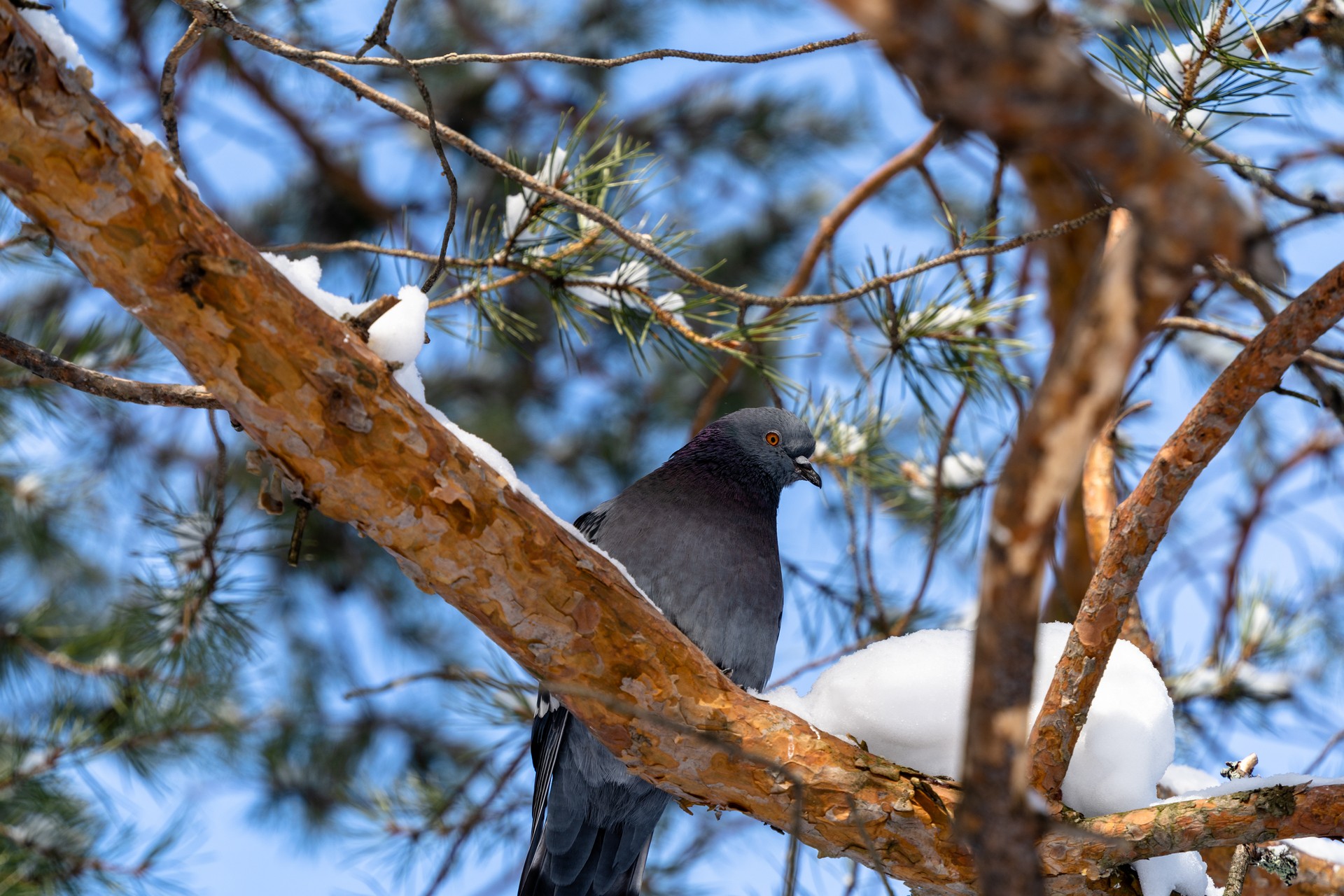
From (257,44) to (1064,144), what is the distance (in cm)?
146

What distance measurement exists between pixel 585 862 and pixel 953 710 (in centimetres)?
116

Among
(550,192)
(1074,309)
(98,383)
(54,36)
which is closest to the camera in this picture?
(1074,309)

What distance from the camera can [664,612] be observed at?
7.62 ft

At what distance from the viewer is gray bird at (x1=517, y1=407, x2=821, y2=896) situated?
7.67 feet

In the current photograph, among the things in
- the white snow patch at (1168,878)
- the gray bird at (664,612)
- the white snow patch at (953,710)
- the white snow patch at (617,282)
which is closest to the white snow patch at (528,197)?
the white snow patch at (617,282)

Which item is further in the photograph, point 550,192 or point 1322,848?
point 1322,848

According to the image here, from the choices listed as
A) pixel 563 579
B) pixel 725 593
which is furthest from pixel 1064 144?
pixel 725 593

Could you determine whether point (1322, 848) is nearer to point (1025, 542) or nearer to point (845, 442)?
point (845, 442)

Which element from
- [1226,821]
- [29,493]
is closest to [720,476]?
[1226,821]

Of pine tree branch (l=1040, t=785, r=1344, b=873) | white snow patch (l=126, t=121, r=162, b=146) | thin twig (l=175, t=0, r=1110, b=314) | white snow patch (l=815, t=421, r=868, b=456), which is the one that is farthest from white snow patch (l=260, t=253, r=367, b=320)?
white snow patch (l=815, t=421, r=868, b=456)

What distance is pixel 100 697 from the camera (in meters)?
3.86

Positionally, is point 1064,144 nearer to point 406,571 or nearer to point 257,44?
point 406,571

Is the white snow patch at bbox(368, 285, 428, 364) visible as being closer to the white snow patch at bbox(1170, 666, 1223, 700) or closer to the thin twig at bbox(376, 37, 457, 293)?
the thin twig at bbox(376, 37, 457, 293)

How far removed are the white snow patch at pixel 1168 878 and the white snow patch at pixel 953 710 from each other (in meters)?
0.10
